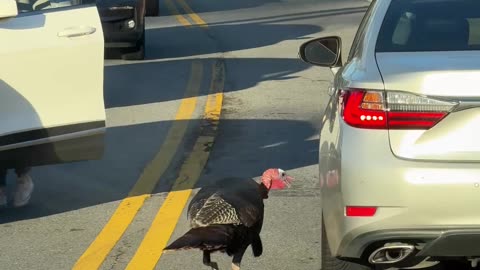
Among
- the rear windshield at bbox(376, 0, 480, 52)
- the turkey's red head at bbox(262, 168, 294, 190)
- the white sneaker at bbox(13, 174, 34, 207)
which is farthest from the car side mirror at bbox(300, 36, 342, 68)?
the white sneaker at bbox(13, 174, 34, 207)

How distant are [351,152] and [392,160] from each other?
0.64 feet

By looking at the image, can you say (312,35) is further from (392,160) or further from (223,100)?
(392,160)

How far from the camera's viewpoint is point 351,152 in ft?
14.1

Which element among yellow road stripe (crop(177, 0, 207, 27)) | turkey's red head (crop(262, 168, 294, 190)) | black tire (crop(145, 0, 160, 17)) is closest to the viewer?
turkey's red head (crop(262, 168, 294, 190))

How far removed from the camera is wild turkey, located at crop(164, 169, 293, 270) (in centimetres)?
446

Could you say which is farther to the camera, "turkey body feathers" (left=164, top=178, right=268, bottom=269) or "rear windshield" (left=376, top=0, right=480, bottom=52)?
"rear windshield" (left=376, top=0, right=480, bottom=52)

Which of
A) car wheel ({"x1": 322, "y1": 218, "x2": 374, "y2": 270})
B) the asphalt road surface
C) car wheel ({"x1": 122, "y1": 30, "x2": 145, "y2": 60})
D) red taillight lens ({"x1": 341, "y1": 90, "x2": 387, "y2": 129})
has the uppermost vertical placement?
red taillight lens ({"x1": 341, "y1": 90, "x2": 387, "y2": 129})

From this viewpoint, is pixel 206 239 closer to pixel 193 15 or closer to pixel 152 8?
pixel 152 8

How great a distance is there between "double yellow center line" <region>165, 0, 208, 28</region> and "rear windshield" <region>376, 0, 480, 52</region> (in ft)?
58.5

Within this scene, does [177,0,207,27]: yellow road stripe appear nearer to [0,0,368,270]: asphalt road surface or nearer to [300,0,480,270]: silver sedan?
[0,0,368,270]: asphalt road surface

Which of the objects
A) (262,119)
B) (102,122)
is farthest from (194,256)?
(262,119)

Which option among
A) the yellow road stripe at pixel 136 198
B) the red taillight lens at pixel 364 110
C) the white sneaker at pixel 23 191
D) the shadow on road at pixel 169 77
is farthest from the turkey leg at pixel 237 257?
the shadow on road at pixel 169 77

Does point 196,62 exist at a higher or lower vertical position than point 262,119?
lower

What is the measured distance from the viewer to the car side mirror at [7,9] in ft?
20.6
